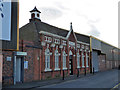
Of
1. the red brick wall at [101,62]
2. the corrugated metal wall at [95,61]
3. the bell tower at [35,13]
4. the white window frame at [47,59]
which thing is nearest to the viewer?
the white window frame at [47,59]

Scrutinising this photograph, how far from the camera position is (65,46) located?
80.0 ft

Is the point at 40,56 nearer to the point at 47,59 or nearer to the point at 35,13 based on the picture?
the point at 47,59

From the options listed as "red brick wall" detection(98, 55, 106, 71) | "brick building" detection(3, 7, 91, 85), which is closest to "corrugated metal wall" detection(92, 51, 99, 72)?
A: "red brick wall" detection(98, 55, 106, 71)

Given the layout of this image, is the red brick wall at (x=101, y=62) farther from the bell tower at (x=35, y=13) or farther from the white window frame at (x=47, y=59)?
the white window frame at (x=47, y=59)

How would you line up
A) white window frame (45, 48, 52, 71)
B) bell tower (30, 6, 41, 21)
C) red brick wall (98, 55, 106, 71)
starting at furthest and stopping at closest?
red brick wall (98, 55, 106, 71), bell tower (30, 6, 41, 21), white window frame (45, 48, 52, 71)

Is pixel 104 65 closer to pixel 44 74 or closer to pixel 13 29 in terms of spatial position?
pixel 44 74

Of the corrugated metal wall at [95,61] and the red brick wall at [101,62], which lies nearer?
the corrugated metal wall at [95,61]

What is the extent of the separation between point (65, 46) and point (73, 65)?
407 cm

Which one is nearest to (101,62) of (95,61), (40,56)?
(95,61)

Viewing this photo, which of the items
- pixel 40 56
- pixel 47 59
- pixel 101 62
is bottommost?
pixel 101 62

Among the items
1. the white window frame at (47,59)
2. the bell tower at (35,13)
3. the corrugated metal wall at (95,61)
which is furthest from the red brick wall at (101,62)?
the white window frame at (47,59)

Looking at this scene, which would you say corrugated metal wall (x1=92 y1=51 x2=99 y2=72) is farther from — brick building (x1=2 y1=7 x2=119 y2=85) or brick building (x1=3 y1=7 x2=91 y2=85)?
brick building (x1=3 y1=7 x2=91 y2=85)

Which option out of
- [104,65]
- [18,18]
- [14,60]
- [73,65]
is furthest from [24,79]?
[104,65]

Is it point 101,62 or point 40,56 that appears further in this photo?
point 101,62
